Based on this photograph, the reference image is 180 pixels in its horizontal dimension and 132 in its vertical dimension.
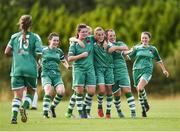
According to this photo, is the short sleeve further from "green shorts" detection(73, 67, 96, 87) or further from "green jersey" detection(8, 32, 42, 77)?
"green jersey" detection(8, 32, 42, 77)

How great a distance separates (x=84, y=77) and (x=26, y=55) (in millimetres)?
2207

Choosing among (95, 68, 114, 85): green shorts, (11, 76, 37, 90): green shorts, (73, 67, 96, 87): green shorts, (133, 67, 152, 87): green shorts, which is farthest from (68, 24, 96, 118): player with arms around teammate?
(11, 76, 37, 90): green shorts

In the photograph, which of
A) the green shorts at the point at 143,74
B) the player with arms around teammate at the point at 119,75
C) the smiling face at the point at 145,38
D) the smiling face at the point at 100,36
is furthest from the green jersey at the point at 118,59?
the green shorts at the point at 143,74

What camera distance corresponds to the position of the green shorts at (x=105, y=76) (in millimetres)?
21844

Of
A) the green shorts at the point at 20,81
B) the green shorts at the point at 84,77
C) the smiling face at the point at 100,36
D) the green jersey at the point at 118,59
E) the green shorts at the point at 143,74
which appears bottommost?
the green shorts at the point at 20,81

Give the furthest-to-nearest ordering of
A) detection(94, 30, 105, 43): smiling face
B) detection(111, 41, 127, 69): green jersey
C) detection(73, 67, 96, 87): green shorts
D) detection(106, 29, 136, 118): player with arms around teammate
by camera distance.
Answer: detection(111, 41, 127, 69): green jersey
detection(106, 29, 136, 118): player with arms around teammate
detection(94, 30, 105, 43): smiling face
detection(73, 67, 96, 87): green shorts

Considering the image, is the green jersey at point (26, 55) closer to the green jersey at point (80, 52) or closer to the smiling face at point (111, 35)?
the green jersey at point (80, 52)

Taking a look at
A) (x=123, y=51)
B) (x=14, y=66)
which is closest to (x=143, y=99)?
(x=123, y=51)

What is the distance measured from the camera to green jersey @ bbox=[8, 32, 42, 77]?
64.5 feet

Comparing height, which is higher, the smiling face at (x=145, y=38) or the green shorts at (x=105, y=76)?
the smiling face at (x=145, y=38)

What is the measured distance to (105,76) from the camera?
22.0 meters

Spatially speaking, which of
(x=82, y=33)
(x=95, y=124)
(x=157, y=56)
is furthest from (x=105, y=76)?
(x=95, y=124)

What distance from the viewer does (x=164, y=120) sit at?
20.5 metres

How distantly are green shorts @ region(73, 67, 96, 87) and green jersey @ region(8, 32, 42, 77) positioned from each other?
1917 millimetres
